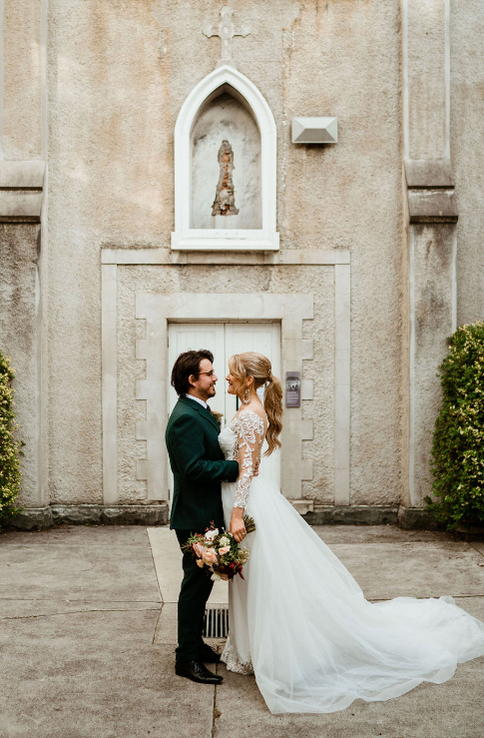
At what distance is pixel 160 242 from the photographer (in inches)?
351

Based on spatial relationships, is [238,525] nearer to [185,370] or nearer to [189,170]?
[185,370]

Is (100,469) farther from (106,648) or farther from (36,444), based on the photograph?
(106,648)

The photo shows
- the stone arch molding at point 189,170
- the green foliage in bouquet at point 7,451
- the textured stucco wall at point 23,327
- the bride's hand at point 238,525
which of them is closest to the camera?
the bride's hand at point 238,525

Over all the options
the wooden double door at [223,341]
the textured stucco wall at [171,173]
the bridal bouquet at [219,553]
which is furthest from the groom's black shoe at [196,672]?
the wooden double door at [223,341]

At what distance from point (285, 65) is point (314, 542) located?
620 centimetres

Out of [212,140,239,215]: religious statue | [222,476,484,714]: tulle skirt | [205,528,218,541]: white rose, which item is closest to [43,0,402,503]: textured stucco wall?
[212,140,239,215]: religious statue

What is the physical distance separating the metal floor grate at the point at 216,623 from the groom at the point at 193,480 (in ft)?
2.21

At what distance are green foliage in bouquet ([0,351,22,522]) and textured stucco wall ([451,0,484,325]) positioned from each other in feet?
17.0

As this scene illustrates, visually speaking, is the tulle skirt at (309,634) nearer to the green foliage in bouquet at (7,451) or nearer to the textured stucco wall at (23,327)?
the green foliage in bouquet at (7,451)

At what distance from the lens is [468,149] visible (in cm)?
908

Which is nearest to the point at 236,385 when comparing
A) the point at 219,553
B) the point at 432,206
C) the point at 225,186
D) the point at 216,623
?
the point at 219,553

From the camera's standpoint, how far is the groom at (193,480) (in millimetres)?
4367

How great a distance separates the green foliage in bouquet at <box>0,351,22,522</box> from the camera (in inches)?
318

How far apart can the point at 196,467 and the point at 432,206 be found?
5.43 m
